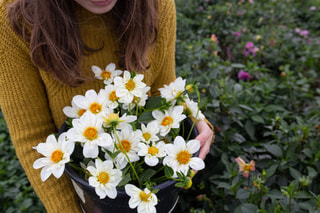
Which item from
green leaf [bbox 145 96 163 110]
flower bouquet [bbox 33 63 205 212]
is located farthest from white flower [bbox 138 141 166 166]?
green leaf [bbox 145 96 163 110]

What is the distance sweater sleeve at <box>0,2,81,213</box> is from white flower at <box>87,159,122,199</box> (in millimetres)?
284

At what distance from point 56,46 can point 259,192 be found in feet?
2.26

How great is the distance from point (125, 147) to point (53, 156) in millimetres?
132

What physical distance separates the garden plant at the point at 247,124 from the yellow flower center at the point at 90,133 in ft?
0.79

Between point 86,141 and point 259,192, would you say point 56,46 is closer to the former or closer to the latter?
point 86,141

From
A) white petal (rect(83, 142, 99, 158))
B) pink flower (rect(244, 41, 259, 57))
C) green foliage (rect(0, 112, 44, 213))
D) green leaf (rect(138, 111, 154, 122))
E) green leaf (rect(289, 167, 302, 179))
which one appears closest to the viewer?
white petal (rect(83, 142, 99, 158))

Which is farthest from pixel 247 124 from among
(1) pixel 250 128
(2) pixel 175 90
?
(2) pixel 175 90

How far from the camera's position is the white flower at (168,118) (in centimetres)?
60

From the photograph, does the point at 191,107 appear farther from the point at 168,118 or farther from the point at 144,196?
the point at 144,196

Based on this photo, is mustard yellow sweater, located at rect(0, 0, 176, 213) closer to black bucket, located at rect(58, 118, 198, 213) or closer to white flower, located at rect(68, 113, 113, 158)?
black bucket, located at rect(58, 118, 198, 213)

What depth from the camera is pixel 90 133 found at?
52cm

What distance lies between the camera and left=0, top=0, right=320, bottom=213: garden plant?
0.93 m

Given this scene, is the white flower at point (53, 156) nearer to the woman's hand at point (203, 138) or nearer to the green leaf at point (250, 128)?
the woman's hand at point (203, 138)

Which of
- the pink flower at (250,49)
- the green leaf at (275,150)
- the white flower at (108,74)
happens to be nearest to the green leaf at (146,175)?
the white flower at (108,74)
